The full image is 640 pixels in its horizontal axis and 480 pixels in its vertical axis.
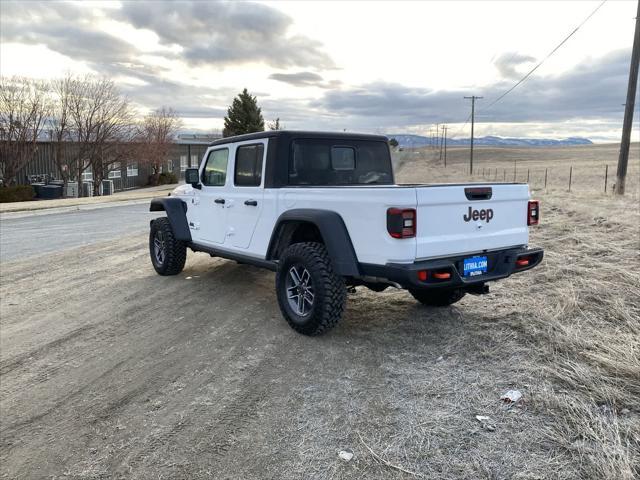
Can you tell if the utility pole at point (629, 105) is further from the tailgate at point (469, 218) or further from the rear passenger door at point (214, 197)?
the rear passenger door at point (214, 197)

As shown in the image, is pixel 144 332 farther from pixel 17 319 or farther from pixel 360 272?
pixel 360 272

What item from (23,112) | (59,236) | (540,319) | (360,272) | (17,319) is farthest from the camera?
(23,112)

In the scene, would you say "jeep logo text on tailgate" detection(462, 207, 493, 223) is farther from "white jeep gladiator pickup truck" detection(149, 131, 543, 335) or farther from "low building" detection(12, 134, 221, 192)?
"low building" detection(12, 134, 221, 192)

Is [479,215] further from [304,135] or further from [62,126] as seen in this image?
[62,126]

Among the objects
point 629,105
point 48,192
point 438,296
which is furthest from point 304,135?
point 48,192

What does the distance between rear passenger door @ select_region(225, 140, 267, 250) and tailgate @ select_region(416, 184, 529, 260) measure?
2074 millimetres

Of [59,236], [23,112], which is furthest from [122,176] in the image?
[59,236]

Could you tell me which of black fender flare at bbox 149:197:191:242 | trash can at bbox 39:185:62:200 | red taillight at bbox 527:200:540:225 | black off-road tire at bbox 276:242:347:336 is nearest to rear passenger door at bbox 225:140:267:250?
black off-road tire at bbox 276:242:347:336

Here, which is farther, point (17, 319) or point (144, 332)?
point (17, 319)

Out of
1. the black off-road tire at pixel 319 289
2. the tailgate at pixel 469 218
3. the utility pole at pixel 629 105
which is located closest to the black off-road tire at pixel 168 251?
the black off-road tire at pixel 319 289

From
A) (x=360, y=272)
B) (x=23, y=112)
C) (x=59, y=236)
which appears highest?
(x=23, y=112)

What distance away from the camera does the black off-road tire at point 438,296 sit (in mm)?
5520

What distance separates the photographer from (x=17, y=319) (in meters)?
5.86

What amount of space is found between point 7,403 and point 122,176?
140ft
